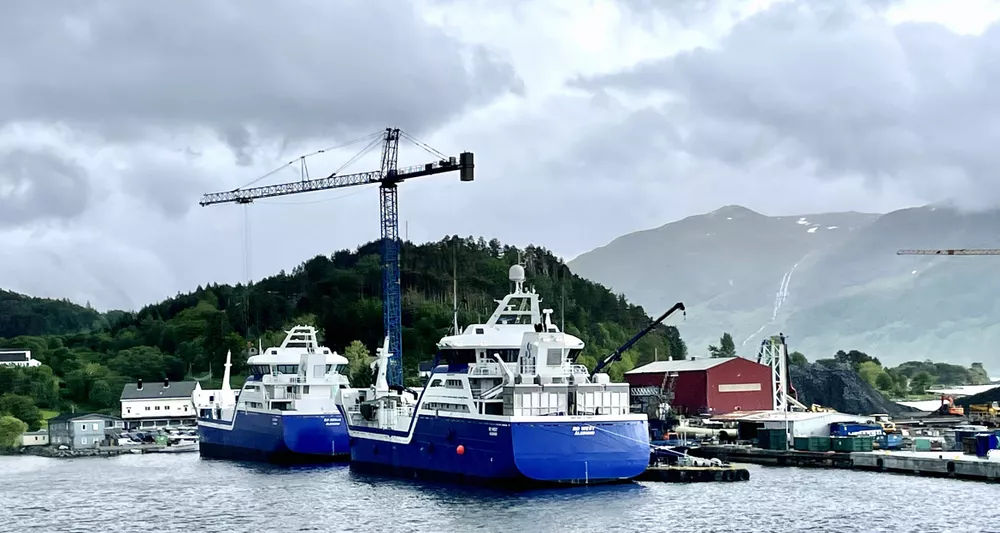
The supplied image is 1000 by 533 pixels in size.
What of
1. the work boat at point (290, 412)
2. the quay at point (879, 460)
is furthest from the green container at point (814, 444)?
the work boat at point (290, 412)

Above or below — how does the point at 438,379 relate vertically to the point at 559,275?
below

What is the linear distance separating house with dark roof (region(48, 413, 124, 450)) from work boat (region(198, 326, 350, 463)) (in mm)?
21768

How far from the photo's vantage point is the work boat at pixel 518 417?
54875 mm

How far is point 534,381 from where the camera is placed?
188 ft

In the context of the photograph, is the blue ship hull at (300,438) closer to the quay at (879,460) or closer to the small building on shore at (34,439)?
the quay at (879,460)

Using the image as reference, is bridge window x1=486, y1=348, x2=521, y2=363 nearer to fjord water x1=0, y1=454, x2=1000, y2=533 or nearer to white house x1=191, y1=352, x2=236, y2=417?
fjord water x1=0, y1=454, x2=1000, y2=533

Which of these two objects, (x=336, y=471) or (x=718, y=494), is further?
(x=336, y=471)

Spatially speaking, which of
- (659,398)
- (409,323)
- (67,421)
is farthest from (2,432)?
(659,398)

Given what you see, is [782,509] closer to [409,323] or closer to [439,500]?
[439,500]

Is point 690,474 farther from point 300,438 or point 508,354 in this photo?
point 300,438

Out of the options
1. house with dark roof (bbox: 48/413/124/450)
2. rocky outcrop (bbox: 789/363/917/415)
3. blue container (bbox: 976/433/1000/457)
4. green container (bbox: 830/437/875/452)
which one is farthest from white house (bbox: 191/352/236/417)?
blue container (bbox: 976/433/1000/457)

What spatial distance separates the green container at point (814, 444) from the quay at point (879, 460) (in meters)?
1.24

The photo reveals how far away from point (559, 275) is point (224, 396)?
270 ft

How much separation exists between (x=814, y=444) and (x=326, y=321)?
87914 mm
